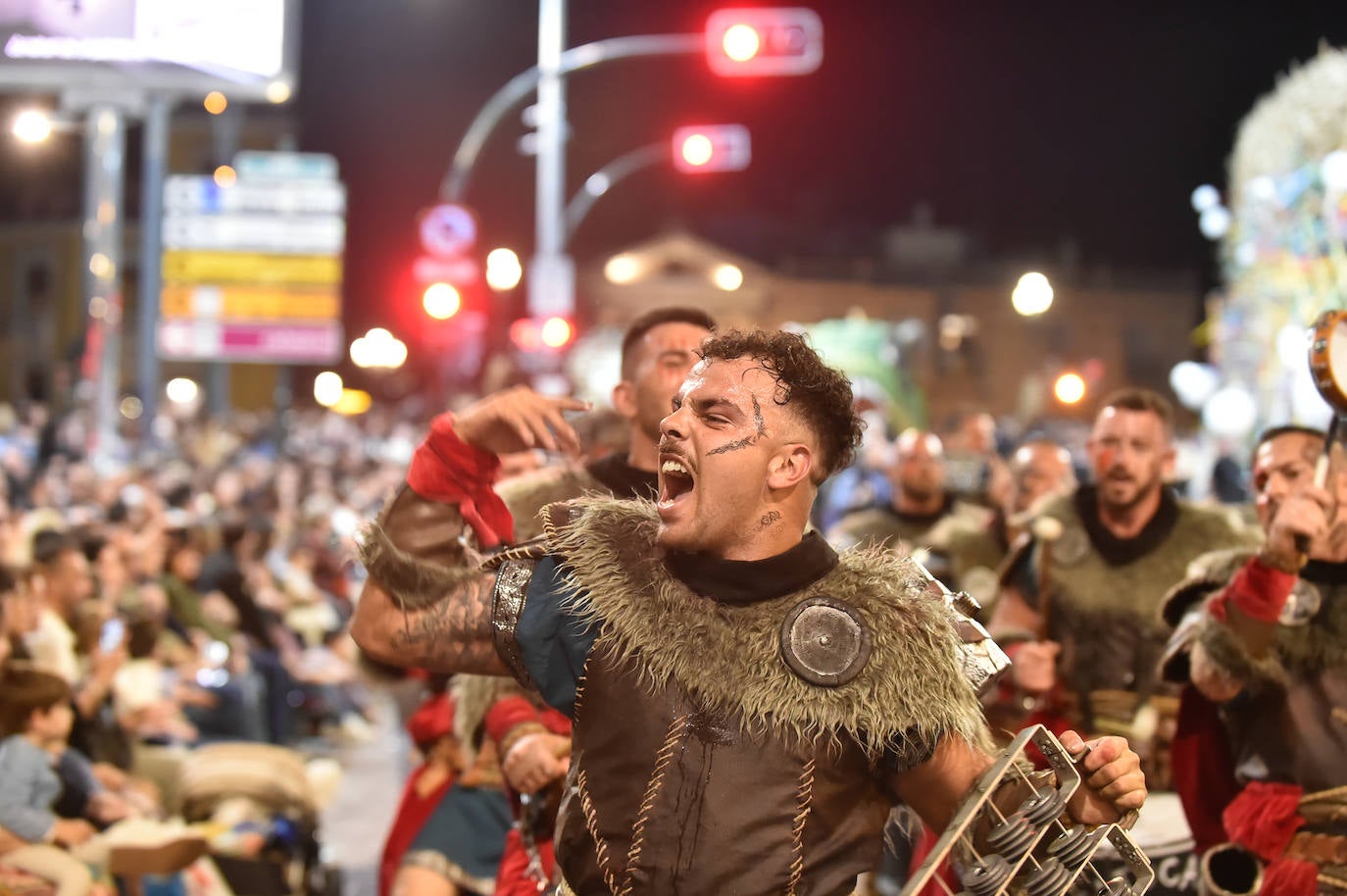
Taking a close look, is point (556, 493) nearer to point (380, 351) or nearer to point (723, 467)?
point (723, 467)

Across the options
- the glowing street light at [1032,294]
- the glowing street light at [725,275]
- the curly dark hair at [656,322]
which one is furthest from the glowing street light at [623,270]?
the curly dark hair at [656,322]

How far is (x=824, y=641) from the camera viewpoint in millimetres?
3020

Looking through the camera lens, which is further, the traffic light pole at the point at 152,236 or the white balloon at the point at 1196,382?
the white balloon at the point at 1196,382

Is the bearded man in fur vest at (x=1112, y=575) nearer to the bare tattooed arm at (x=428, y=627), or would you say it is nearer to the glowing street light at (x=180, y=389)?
the bare tattooed arm at (x=428, y=627)

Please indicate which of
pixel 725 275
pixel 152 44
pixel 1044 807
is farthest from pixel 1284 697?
pixel 725 275

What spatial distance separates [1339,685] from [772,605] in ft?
6.87

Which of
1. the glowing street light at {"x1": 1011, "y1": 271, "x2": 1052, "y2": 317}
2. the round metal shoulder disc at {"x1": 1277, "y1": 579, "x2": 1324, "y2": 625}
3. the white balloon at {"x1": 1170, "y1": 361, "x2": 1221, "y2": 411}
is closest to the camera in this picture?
the round metal shoulder disc at {"x1": 1277, "y1": 579, "x2": 1324, "y2": 625}

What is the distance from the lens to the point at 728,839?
2.96 metres

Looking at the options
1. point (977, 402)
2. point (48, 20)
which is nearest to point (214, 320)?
point (48, 20)

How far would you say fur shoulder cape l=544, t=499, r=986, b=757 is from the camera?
297cm

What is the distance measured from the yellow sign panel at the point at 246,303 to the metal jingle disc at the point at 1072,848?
19.1m

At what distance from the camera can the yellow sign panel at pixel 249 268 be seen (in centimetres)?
2069

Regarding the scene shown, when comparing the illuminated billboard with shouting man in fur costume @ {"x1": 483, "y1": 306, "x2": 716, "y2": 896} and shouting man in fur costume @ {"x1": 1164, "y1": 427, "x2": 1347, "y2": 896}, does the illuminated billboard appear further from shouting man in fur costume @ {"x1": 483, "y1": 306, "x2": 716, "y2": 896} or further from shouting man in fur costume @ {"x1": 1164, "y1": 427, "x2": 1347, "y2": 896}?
shouting man in fur costume @ {"x1": 1164, "y1": 427, "x2": 1347, "y2": 896}

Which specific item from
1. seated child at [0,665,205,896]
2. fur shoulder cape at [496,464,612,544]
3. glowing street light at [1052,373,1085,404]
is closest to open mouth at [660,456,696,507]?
fur shoulder cape at [496,464,612,544]
